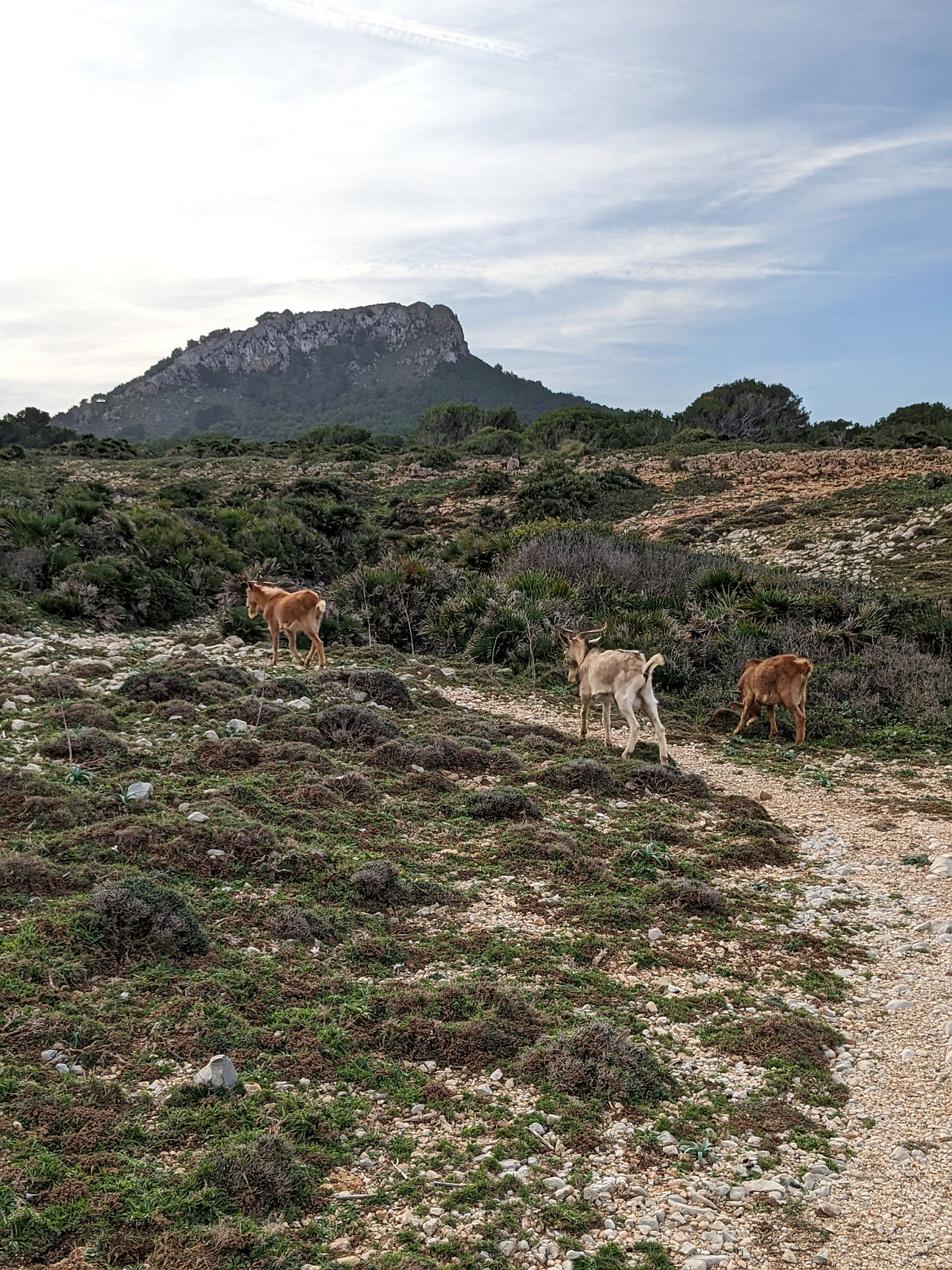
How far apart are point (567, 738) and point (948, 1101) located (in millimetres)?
6592

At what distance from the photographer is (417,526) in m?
33.5

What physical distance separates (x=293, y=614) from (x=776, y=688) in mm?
6607

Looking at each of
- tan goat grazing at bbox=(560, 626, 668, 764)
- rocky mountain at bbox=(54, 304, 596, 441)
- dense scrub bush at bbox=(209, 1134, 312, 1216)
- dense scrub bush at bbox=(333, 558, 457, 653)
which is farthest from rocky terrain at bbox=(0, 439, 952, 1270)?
rocky mountain at bbox=(54, 304, 596, 441)

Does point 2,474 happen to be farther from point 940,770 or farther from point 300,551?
point 940,770

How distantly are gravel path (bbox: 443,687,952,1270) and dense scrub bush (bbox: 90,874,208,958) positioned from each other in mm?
3236

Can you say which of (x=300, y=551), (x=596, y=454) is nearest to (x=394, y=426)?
(x=596, y=454)

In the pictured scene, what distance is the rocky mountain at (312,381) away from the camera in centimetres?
13738

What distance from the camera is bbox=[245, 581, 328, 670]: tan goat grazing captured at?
12625 mm

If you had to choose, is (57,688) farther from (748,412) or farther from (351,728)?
(748,412)

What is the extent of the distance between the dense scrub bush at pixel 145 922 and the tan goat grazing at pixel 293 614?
7478 millimetres

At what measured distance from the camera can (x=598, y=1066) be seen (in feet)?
14.2

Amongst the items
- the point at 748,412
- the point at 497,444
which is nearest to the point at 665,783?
the point at 497,444

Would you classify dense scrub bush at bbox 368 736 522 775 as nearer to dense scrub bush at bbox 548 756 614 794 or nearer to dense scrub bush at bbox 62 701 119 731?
dense scrub bush at bbox 548 756 614 794

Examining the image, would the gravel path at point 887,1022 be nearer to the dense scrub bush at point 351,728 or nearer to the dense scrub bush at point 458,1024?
the dense scrub bush at point 458,1024
